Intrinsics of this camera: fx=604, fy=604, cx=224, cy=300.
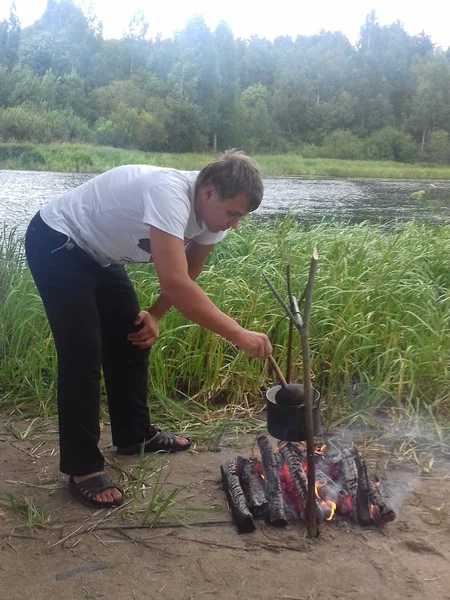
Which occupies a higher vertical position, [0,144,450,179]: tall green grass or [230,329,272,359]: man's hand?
[0,144,450,179]: tall green grass

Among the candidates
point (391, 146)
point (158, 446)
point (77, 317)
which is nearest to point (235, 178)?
point (77, 317)

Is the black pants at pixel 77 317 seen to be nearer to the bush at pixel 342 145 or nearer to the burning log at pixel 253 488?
the burning log at pixel 253 488

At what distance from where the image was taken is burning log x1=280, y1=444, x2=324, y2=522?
6.11 feet

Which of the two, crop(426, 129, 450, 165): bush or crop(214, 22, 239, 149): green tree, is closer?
crop(214, 22, 239, 149): green tree

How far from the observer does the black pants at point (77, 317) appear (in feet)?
6.15

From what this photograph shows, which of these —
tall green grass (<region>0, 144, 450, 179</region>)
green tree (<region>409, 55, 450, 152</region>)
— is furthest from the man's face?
green tree (<region>409, 55, 450, 152</region>)

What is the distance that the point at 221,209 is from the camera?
5.76 ft

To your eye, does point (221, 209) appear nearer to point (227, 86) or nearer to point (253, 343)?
point (253, 343)

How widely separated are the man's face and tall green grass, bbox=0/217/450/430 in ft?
3.71

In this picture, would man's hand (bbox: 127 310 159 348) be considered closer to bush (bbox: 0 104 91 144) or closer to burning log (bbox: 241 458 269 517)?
burning log (bbox: 241 458 269 517)

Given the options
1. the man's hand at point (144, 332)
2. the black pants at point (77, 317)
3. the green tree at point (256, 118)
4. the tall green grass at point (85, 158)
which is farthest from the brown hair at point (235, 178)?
the green tree at point (256, 118)

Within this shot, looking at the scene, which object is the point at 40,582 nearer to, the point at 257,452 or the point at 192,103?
the point at 257,452

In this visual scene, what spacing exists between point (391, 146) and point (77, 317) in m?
4.80

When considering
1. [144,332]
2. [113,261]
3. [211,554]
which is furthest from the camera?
[144,332]
